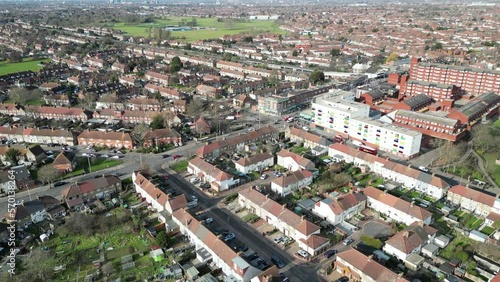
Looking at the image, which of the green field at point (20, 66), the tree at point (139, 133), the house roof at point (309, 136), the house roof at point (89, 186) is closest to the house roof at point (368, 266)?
the house roof at point (309, 136)

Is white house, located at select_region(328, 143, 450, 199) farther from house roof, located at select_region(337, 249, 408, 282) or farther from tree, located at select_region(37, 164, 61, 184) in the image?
tree, located at select_region(37, 164, 61, 184)

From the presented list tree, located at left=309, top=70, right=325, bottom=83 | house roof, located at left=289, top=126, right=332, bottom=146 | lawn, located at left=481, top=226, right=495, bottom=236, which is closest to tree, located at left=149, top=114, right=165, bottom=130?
house roof, located at left=289, top=126, right=332, bottom=146

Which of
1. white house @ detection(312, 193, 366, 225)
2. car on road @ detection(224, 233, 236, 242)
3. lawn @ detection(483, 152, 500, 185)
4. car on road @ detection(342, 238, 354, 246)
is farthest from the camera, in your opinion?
lawn @ detection(483, 152, 500, 185)

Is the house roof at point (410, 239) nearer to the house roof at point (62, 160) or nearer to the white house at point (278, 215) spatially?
the white house at point (278, 215)

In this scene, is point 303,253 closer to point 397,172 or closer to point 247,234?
point 247,234

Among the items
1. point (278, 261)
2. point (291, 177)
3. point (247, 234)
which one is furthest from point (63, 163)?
point (278, 261)

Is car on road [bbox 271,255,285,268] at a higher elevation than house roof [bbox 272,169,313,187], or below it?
below
